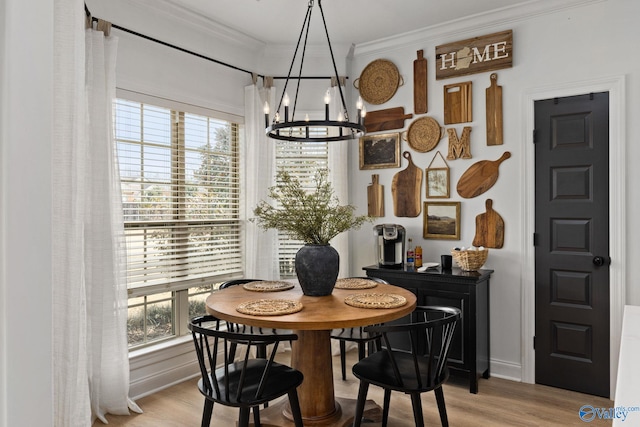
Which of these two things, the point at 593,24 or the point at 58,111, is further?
the point at 593,24

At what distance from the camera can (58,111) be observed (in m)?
1.98

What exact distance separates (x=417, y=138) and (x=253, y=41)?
67.5 inches

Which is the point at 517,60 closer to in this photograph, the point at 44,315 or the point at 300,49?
the point at 300,49

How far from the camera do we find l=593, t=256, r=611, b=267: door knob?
3.03 meters

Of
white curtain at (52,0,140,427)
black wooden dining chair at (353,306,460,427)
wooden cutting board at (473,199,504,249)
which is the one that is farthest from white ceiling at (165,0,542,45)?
black wooden dining chair at (353,306,460,427)

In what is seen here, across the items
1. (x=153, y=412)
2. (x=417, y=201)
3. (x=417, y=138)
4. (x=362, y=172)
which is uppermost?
(x=417, y=138)

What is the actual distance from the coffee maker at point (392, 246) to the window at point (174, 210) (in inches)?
50.8

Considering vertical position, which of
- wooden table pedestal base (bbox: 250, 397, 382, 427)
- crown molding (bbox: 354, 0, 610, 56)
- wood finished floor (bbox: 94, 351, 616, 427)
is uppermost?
crown molding (bbox: 354, 0, 610, 56)

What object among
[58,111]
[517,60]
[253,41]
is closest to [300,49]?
[253,41]

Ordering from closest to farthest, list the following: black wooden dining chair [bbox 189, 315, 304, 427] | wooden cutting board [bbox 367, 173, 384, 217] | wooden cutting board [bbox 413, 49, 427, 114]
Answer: black wooden dining chair [bbox 189, 315, 304, 427]
wooden cutting board [bbox 413, 49, 427, 114]
wooden cutting board [bbox 367, 173, 384, 217]

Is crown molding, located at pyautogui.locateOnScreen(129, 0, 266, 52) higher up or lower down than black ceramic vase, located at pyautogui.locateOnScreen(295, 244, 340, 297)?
higher up

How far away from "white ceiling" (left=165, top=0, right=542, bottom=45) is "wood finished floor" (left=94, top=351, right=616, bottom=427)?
9.29 ft

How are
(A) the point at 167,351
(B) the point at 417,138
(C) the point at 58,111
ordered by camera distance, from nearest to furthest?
(C) the point at 58,111
(A) the point at 167,351
(B) the point at 417,138

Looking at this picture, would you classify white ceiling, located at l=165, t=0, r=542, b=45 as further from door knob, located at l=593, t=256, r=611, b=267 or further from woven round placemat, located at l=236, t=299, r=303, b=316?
woven round placemat, located at l=236, t=299, r=303, b=316
